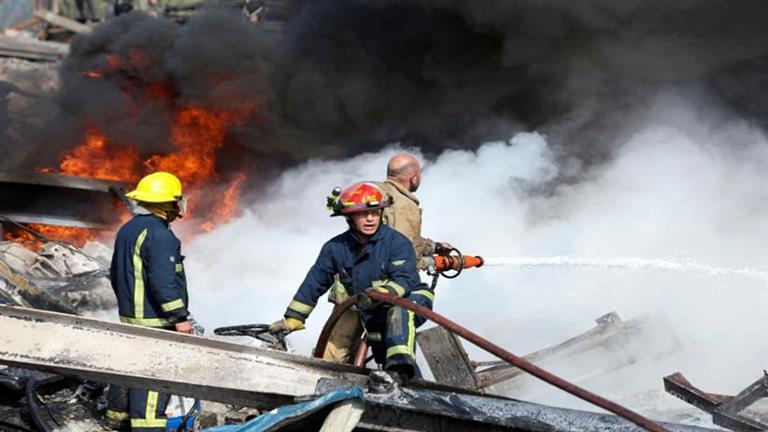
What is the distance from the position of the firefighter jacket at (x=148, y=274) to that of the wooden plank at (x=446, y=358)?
1697 mm

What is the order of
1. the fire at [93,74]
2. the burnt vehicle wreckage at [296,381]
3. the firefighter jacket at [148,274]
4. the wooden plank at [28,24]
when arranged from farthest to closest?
the wooden plank at [28,24] < the fire at [93,74] < the firefighter jacket at [148,274] < the burnt vehicle wreckage at [296,381]

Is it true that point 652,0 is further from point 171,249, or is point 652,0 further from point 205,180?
point 171,249

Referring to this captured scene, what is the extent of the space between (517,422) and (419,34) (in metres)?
9.61

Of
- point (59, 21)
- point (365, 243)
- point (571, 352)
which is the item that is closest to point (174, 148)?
point (571, 352)

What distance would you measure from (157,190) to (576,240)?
16.2 feet

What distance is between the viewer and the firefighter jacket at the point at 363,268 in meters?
3.70

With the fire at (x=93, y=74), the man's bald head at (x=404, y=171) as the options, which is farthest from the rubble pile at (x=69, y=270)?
the fire at (x=93, y=74)

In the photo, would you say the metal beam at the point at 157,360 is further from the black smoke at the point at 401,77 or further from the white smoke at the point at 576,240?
the black smoke at the point at 401,77

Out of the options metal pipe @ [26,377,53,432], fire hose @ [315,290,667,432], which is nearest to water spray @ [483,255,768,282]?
metal pipe @ [26,377,53,432]

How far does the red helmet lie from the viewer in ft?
12.1

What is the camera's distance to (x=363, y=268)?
3.83m

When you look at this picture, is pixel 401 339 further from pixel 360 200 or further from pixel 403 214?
pixel 403 214

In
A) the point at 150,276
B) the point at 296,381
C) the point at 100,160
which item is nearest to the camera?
the point at 296,381

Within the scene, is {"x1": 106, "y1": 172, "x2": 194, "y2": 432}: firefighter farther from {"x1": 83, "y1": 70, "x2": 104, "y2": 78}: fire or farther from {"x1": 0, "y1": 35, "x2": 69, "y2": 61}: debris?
{"x1": 0, "y1": 35, "x2": 69, "y2": 61}: debris
